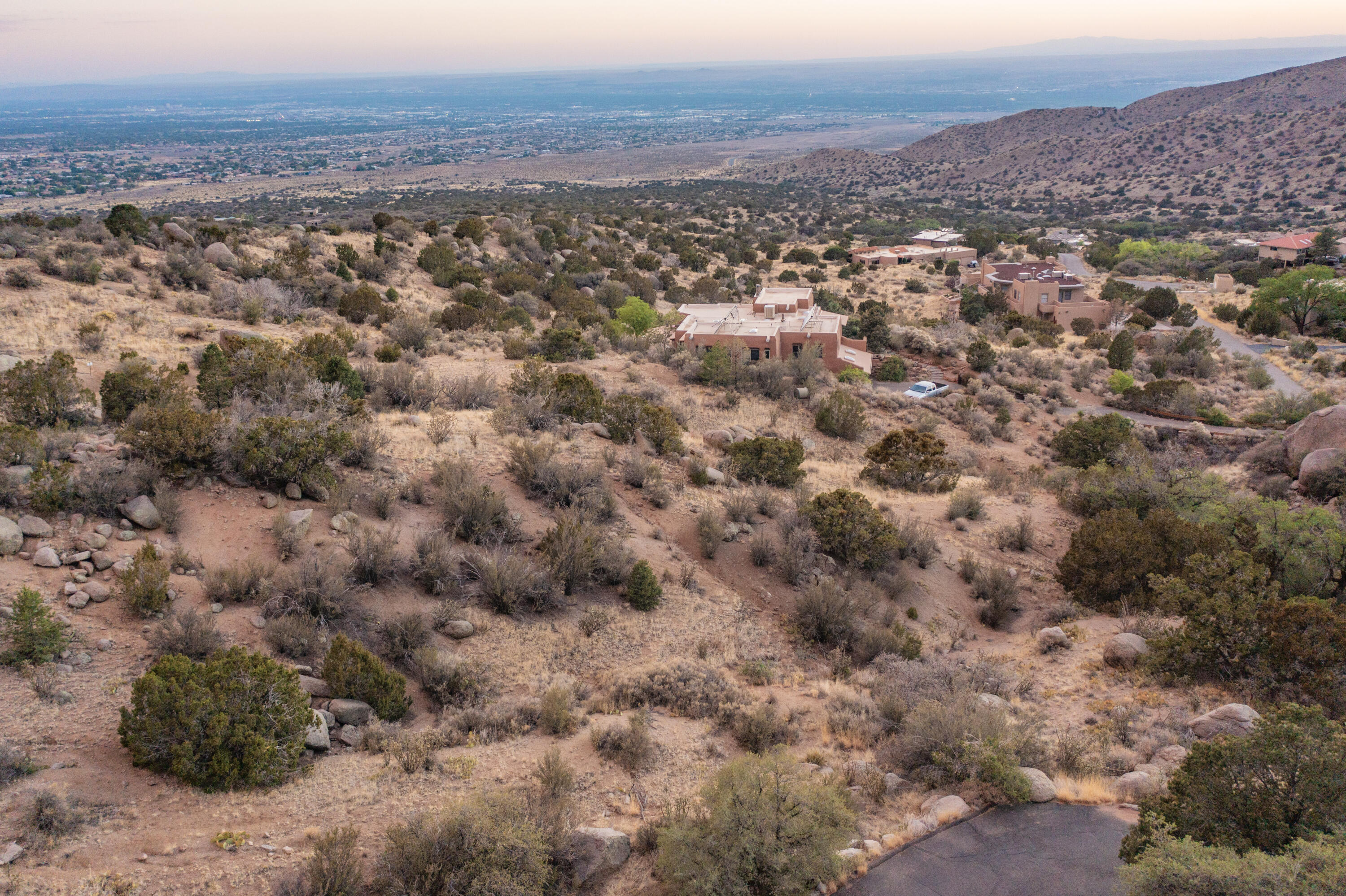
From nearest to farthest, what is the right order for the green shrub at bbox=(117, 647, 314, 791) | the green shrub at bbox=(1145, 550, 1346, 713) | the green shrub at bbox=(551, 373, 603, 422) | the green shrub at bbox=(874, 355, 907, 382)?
the green shrub at bbox=(117, 647, 314, 791)
the green shrub at bbox=(1145, 550, 1346, 713)
the green shrub at bbox=(551, 373, 603, 422)
the green shrub at bbox=(874, 355, 907, 382)

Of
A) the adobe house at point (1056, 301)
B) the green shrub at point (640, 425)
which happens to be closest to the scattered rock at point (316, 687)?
the green shrub at point (640, 425)

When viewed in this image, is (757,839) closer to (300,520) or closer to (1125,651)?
(1125,651)

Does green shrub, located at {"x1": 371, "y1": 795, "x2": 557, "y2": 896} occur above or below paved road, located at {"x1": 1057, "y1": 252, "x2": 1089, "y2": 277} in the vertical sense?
below

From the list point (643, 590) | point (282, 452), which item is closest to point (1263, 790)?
point (643, 590)

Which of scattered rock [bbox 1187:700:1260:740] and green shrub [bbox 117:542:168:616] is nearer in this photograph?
scattered rock [bbox 1187:700:1260:740]

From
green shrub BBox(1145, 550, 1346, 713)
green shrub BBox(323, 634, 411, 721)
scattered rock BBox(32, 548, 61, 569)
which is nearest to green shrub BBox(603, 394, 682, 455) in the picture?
green shrub BBox(323, 634, 411, 721)

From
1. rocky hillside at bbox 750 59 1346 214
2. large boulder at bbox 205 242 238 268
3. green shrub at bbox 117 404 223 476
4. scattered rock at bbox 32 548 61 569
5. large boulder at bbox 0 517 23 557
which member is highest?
rocky hillside at bbox 750 59 1346 214

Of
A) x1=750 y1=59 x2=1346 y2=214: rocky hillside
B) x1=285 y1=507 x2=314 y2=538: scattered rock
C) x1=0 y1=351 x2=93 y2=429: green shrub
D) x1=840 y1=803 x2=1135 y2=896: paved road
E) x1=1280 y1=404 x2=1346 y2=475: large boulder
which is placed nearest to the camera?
x1=840 y1=803 x2=1135 y2=896: paved road

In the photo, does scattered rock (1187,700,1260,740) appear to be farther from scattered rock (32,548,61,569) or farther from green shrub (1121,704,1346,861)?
scattered rock (32,548,61,569)
